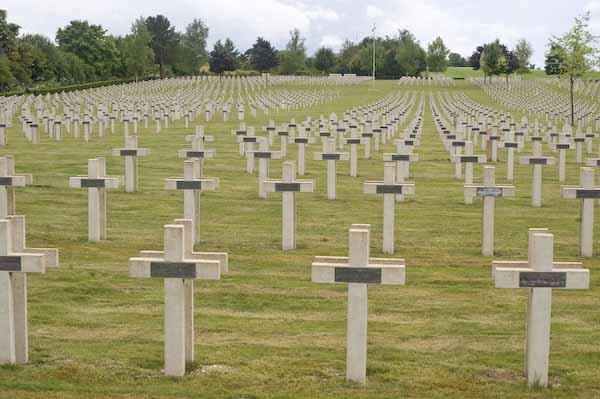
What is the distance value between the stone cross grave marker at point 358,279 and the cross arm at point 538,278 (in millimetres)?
688

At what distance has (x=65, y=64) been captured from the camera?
87.7 meters

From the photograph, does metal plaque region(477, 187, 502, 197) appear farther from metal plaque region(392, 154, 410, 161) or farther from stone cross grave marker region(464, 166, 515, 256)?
metal plaque region(392, 154, 410, 161)

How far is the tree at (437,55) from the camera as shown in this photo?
133625 millimetres

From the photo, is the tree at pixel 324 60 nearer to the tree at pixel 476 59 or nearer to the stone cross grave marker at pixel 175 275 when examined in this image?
the tree at pixel 476 59

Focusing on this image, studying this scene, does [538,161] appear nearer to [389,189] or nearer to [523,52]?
[389,189]

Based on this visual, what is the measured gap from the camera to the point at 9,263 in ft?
25.2

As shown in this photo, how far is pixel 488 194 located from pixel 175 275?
21.1 feet

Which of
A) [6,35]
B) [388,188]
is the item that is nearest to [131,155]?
[388,188]

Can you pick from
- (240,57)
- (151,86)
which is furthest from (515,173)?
(240,57)

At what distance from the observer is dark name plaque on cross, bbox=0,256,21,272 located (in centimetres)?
768

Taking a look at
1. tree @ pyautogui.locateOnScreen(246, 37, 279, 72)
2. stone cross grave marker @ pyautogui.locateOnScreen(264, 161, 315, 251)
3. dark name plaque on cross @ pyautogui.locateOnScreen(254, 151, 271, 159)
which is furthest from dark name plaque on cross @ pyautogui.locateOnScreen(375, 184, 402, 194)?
tree @ pyautogui.locateOnScreen(246, 37, 279, 72)

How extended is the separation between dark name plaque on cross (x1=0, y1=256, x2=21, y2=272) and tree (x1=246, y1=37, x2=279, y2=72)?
13731 centimetres

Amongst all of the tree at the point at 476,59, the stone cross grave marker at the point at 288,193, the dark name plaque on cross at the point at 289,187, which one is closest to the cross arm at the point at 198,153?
the stone cross grave marker at the point at 288,193

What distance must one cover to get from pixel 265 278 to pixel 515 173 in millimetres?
14037
